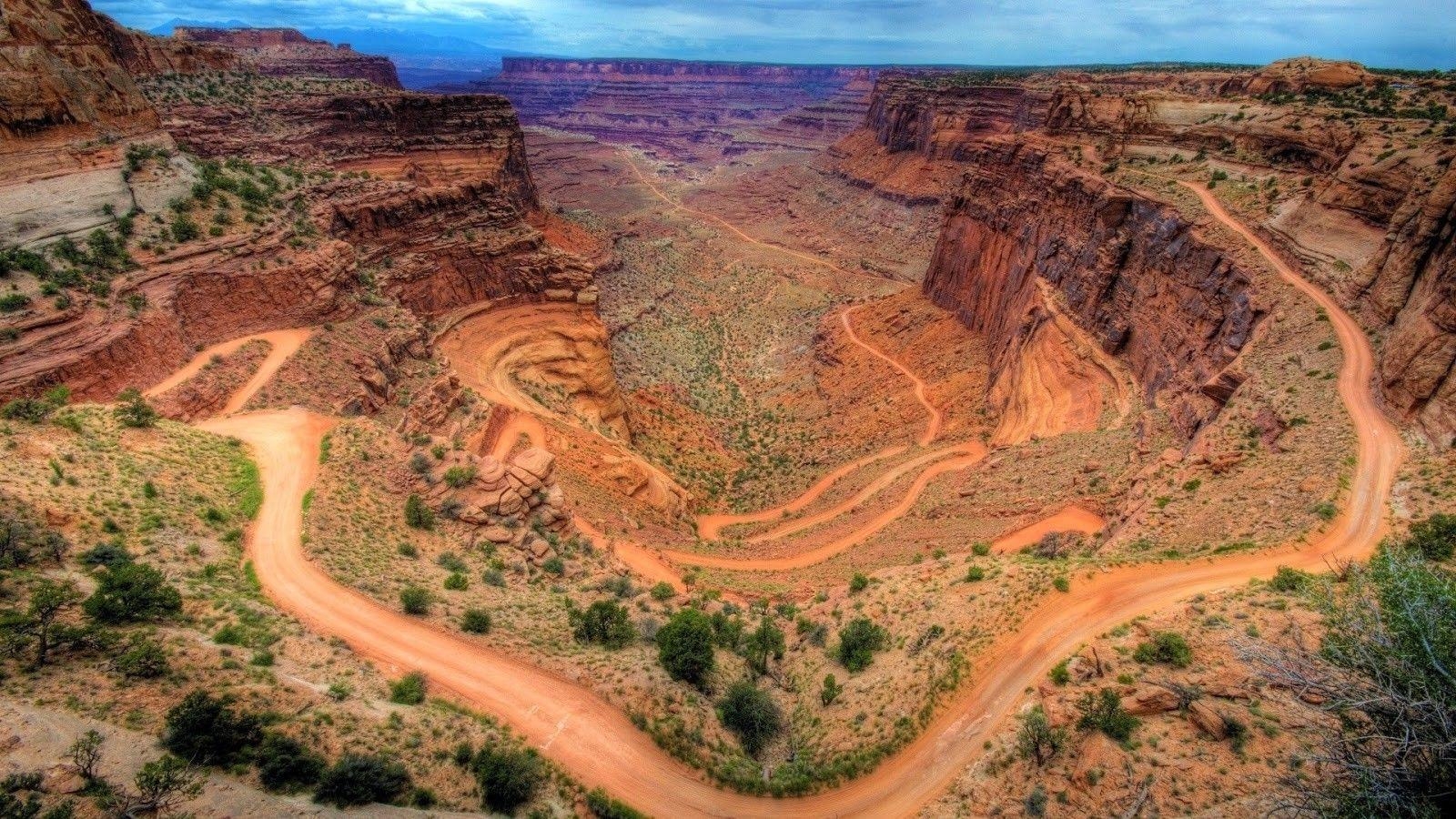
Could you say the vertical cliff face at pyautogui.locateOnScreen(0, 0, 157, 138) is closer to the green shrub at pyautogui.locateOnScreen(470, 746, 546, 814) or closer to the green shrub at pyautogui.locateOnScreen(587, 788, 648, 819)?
the green shrub at pyautogui.locateOnScreen(470, 746, 546, 814)

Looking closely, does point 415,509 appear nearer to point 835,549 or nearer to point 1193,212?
point 835,549

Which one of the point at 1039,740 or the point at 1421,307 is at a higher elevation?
the point at 1421,307

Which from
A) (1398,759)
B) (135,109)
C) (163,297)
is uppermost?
(135,109)

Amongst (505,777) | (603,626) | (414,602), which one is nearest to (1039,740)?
(505,777)

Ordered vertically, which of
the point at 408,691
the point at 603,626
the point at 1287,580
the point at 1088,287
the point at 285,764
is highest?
the point at 1088,287

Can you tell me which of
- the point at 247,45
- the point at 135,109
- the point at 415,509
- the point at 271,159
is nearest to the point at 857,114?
the point at 247,45

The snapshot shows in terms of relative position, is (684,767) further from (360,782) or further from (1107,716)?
(1107,716)
